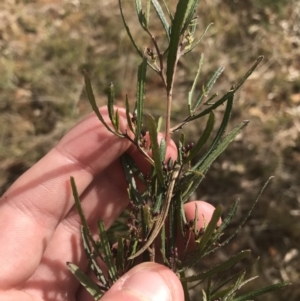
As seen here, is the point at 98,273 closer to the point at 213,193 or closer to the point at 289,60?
the point at 213,193

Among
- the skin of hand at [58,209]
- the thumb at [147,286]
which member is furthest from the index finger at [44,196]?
the thumb at [147,286]

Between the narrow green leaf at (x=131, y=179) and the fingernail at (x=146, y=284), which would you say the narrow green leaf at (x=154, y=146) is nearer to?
the narrow green leaf at (x=131, y=179)

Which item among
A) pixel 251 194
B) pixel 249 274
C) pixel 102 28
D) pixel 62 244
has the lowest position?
pixel 249 274

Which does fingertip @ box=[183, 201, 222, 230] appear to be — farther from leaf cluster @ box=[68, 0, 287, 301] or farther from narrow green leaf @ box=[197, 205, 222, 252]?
narrow green leaf @ box=[197, 205, 222, 252]

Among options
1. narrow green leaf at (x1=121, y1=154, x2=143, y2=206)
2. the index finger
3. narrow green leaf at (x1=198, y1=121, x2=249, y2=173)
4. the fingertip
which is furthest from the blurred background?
narrow green leaf at (x1=198, y1=121, x2=249, y2=173)

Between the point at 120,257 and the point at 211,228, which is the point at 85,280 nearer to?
the point at 120,257

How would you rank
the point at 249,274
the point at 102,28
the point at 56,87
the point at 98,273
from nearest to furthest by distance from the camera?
1. the point at 98,273
2. the point at 249,274
3. the point at 56,87
4. the point at 102,28

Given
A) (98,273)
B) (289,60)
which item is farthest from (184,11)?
(289,60)
